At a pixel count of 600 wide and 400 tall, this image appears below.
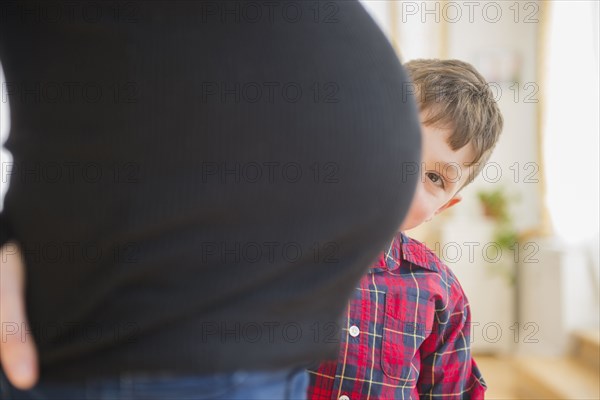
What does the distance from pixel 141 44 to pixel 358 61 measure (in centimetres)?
15

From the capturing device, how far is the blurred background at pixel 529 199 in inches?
140

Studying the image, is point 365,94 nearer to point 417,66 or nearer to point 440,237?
point 417,66

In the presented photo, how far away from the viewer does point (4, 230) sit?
0.41 meters

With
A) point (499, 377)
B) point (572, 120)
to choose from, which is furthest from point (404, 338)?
point (572, 120)

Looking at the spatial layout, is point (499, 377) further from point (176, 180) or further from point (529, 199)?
point (176, 180)

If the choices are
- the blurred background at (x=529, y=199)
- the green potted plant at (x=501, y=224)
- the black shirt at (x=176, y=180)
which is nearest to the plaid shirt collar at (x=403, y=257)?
the black shirt at (x=176, y=180)

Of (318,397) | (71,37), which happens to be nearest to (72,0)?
(71,37)

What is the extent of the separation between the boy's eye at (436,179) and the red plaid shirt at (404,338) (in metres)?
0.12

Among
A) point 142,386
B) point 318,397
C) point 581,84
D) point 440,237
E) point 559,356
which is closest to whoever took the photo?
point 142,386

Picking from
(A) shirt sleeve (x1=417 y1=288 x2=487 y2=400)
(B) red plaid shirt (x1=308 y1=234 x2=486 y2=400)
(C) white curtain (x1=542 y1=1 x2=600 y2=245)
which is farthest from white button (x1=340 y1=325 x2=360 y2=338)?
(C) white curtain (x1=542 y1=1 x2=600 y2=245)

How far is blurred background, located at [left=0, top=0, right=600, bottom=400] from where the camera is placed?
140 inches

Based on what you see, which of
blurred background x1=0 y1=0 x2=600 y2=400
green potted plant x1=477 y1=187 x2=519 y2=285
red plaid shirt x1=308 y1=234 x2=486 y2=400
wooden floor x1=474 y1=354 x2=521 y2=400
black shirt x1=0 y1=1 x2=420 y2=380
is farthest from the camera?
green potted plant x1=477 y1=187 x2=519 y2=285

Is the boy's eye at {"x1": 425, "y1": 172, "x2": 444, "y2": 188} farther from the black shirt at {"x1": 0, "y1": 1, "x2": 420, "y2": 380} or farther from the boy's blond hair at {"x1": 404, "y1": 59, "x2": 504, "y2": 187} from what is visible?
the black shirt at {"x1": 0, "y1": 1, "x2": 420, "y2": 380}

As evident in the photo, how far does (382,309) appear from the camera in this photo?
102cm
